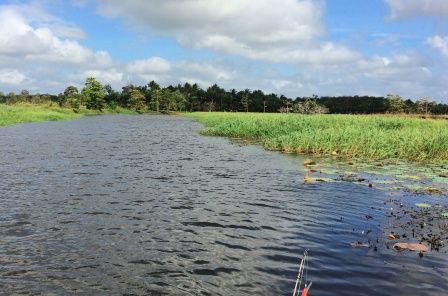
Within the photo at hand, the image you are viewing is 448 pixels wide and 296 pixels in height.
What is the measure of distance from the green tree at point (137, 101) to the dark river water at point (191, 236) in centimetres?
12951

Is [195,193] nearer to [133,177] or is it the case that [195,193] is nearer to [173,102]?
[133,177]

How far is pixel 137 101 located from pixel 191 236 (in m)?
142

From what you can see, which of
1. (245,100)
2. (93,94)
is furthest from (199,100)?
(93,94)

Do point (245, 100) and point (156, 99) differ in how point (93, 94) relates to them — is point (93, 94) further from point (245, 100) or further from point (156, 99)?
point (245, 100)

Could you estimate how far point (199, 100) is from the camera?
168 metres

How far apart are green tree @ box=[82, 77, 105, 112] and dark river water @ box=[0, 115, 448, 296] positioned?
10746cm

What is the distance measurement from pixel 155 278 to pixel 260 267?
78.6 inches

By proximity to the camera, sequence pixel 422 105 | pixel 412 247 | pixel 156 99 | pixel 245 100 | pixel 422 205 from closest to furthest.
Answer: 1. pixel 412 247
2. pixel 422 205
3. pixel 422 105
4. pixel 156 99
5. pixel 245 100

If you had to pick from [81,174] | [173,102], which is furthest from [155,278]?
[173,102]

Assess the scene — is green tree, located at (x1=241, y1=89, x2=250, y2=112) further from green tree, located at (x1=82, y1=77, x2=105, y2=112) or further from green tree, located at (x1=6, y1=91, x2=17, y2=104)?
green tree, located at (x1=6, y1=91, x2=17, y2=104)

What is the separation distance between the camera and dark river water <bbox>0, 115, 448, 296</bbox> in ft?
23.8

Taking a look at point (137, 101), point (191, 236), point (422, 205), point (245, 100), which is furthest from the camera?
point (245, 100)

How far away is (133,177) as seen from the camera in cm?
1759

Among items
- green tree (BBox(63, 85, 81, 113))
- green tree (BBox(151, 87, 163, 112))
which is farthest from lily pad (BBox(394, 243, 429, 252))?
green tree (BBox(151, 87, 163, 112))
